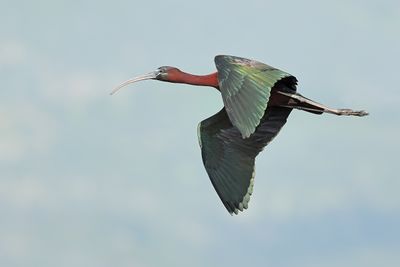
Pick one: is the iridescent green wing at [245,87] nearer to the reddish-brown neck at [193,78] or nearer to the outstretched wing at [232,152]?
the reddish-brown neck at [193,78]

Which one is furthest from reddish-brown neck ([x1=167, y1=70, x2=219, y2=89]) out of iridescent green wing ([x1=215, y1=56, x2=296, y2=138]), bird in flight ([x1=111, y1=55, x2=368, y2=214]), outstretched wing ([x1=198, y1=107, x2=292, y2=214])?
iridescent green wing ([x1=215, y1=56, x2=296, y2=138])

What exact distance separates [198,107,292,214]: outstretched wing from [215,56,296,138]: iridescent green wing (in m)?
3.62

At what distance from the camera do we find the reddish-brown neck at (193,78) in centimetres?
3078

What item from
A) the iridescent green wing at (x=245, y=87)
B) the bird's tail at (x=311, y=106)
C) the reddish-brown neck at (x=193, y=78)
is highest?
the reddish-brown neck at (x=193, y=78)

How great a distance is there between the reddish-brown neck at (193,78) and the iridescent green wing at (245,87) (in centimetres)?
219

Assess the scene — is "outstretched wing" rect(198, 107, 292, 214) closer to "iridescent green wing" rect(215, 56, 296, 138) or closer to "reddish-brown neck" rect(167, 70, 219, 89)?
"reddish-brown neck" rect(167, 70, 219, 89)

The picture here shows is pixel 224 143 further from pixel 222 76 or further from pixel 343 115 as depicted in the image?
pixel 222 76

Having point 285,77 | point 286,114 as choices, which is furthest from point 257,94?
point 286,114

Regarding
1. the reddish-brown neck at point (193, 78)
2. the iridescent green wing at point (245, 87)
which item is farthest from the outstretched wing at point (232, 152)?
the iridescent green wing at point (245, 87)

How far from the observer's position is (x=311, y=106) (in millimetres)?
30906

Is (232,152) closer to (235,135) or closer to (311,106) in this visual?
(235,135)

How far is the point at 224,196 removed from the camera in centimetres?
3192

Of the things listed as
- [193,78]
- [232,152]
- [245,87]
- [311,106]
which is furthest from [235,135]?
[245,87]

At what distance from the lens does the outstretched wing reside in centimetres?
3183
